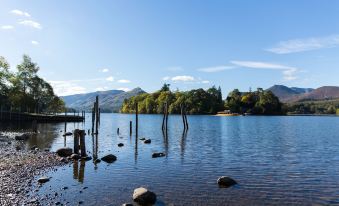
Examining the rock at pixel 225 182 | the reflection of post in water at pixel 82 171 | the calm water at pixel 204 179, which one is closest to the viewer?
the calm water at pixel 204 179

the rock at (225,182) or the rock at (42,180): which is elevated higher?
the rock at (42,180)

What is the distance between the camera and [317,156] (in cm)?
3691

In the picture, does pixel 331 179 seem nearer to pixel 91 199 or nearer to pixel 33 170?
pixel 91 199

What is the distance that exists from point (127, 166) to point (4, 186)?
11202 mm

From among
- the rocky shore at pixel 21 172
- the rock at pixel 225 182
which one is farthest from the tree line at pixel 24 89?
the rock at pixel 225 182

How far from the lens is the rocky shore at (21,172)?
57.6 ft

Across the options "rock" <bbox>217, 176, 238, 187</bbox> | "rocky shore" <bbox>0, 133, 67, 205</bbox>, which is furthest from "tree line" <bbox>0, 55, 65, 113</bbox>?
"rock" <bbox>217, 176, 238, 187</bbox>

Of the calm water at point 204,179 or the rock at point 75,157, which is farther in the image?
the rock at point 75,157

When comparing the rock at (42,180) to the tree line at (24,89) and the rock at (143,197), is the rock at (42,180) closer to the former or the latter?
the rock at (143,197)

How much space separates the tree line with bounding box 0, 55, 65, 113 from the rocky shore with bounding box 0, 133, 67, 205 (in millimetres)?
70397

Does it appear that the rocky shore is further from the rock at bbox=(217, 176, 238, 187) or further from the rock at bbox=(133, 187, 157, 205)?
the rock at bbox=(217, 176, 238, 187)

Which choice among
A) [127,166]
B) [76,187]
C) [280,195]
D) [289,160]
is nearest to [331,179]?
[280,195]

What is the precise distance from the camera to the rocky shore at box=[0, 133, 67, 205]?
17.6m

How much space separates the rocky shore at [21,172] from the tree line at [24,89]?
70397mm
